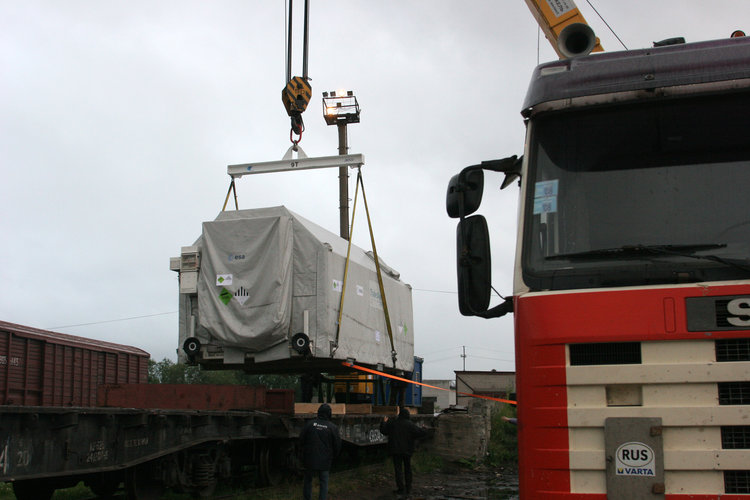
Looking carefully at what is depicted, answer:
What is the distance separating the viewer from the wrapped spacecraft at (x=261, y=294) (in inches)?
446

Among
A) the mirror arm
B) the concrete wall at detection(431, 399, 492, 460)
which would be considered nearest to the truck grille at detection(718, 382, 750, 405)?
the mirror arm

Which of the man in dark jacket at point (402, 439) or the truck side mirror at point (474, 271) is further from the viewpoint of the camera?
the man in dark jacket at point (402, 439)

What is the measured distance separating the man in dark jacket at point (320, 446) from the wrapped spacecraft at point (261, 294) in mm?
1726

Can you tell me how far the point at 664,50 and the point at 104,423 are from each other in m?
6.31

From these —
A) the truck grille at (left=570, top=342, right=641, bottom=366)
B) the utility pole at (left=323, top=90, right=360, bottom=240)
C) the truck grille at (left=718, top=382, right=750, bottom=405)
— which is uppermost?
the utility pole at (left=323, top=90, right=360, bottom=240)

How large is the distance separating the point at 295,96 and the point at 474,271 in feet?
32.1

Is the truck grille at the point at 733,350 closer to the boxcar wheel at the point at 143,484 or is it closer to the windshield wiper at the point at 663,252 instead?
the windshield wiper at the point at 663,252

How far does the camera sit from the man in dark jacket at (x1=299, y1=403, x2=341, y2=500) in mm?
9438

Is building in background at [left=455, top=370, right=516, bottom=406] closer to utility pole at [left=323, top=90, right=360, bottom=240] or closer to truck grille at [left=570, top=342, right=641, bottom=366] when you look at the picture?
utility pole at [left=323, top=90, right=360, bottom=240]

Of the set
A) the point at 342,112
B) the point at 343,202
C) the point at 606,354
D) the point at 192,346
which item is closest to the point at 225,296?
the point at 192,346

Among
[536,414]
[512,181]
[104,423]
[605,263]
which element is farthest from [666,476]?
[104,423]

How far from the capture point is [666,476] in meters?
Answer: 3.72

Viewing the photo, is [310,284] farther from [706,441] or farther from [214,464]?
[706,441]

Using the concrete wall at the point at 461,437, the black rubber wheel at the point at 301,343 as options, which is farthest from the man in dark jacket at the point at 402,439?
the concrete wall at the point at 461,437
